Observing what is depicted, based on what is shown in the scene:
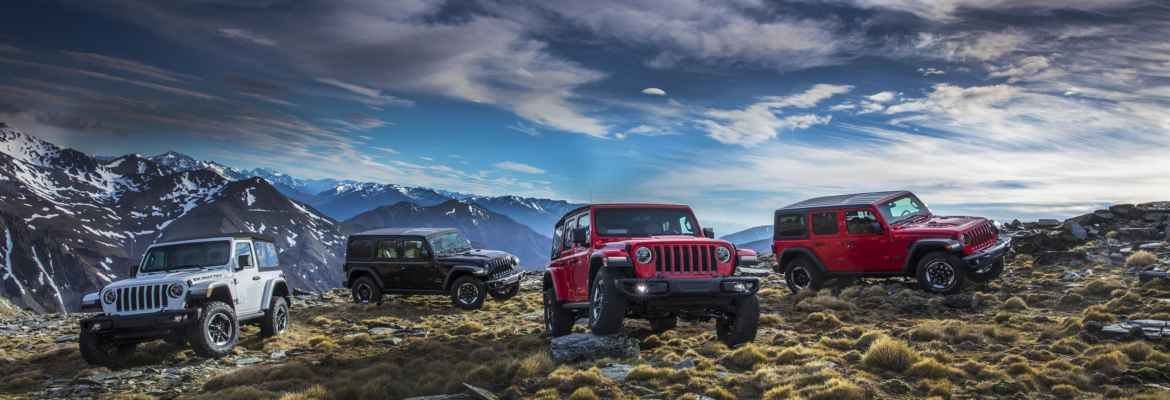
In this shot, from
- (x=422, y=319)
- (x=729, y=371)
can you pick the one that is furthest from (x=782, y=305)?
(x=422, y=319)

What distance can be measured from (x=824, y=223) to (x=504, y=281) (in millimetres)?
9450

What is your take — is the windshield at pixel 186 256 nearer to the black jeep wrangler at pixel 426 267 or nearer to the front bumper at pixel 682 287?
the black jeep wrangler at pixel 426 267

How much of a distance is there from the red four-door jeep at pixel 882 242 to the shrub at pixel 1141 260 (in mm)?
5156

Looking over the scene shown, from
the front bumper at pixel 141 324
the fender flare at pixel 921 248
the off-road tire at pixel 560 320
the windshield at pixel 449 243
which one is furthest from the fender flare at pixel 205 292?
the fender flare at pixel 921 248

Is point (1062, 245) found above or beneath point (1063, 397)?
above

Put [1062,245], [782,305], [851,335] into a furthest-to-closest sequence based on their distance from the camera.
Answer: [1062,245]
[782,305]
[851,335]

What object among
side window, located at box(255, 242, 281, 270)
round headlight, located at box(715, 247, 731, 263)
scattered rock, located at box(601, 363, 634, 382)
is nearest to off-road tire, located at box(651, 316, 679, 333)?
round headlight, located at box(715, 247, 731, 263)

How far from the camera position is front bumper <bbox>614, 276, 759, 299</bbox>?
10.4 metres

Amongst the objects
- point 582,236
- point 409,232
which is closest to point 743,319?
point 582,236

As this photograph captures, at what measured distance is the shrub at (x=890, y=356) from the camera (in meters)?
9.91

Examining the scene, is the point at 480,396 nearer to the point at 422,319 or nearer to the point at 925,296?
the point at 422,319

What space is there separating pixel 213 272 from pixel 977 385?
13552mm

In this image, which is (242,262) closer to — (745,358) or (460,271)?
(460,271)

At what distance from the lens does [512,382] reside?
9.95 metres
